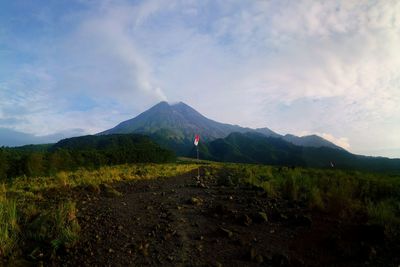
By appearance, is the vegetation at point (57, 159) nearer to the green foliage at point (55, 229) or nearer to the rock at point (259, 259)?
the green foliage at point (55, 229)

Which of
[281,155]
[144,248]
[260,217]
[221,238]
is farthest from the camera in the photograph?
[281,155]

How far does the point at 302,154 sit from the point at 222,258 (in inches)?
4599

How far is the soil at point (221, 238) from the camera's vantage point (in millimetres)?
4902

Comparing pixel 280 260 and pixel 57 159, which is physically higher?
pixel 57 159

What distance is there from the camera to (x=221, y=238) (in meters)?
5.91

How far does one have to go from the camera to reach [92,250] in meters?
5.07

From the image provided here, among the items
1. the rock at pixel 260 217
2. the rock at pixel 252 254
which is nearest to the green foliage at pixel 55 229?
the rock at pixel 252 254

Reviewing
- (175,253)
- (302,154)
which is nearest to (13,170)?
(175,253)

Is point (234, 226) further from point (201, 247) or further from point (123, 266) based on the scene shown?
point (123, 266)

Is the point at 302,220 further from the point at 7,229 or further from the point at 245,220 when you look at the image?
the point at 7,229

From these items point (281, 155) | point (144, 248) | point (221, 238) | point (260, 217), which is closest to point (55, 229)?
point (144, 248)

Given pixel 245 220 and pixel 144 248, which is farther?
pixel 245 220

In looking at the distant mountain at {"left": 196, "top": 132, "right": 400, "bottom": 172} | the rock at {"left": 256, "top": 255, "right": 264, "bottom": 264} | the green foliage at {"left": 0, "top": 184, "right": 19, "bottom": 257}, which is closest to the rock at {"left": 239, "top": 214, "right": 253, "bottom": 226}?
the rock at {"left": 256, "top": 255, "right": 264, "bottom": 264}

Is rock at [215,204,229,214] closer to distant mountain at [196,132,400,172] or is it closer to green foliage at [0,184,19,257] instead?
green foliage at [0,184,19,257]
